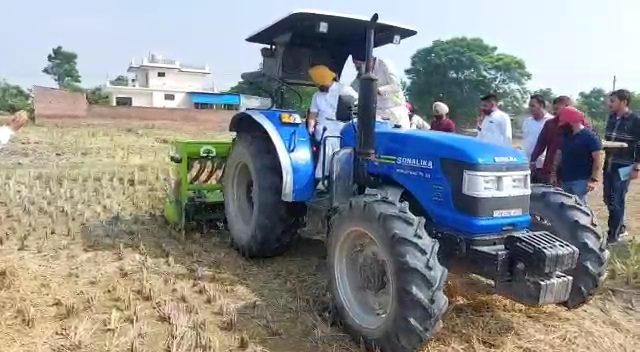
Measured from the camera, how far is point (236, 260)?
5074mm

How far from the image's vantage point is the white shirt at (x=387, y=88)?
462 centimetres

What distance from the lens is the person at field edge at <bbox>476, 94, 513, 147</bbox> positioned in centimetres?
593

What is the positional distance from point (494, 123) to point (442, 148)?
264 cm

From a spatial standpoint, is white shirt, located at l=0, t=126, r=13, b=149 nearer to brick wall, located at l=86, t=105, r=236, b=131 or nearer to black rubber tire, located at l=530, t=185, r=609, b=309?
black rubber tire, located at l=530, t=185, r=609, b=309

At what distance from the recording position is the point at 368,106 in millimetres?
3709

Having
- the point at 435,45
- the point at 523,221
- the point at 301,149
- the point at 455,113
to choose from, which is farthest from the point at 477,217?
the point at 435,45

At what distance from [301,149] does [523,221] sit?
1.87 m

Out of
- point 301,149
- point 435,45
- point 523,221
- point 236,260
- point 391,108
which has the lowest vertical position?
point 236,260

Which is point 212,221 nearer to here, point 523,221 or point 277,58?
point 277,58

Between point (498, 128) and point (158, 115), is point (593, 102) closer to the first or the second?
point (158, 115)

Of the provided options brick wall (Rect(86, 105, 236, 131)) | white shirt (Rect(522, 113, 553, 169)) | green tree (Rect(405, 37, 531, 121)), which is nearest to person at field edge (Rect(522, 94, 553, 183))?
white shirt (Rect(522, 113, 553, 169))

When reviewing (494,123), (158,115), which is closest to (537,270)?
(494,123)

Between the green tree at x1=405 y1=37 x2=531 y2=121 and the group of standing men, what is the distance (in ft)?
109

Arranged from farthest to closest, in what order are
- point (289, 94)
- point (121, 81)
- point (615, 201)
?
1. point (121, 81)
2. point (615, 201)
3. point (289, 94)
